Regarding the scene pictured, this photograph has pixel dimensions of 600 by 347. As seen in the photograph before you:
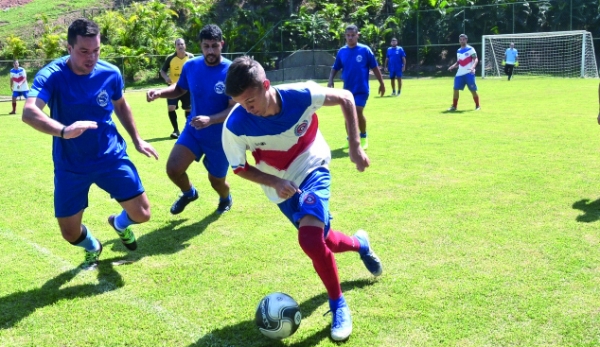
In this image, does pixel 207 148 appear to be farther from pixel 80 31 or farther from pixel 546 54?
pixel 546 54

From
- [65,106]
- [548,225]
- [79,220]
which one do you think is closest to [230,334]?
[79,220]

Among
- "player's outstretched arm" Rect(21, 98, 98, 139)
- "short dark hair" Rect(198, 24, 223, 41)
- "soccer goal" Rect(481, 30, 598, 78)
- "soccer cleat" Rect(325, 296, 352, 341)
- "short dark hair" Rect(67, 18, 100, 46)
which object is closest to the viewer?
"soccer cleat" Rect(325, 296, 352, 341)

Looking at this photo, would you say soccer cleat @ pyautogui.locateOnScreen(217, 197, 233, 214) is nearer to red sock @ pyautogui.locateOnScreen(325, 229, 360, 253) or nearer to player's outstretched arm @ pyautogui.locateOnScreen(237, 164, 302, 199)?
red sock @ pyautogui.locateOnScreen(325, 229, 360, 253)

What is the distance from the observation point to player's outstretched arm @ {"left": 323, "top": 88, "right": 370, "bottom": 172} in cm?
415

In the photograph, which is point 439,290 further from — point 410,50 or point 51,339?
point 410,50

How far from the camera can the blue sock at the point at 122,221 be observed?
215 inches

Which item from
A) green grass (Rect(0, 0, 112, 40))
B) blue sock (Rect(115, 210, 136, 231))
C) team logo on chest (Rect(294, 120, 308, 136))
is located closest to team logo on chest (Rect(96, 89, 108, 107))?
blue sock (Rect(115, 210, 136, 231))

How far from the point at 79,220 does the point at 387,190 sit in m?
4.02

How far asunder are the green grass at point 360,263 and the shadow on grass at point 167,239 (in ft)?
0.10

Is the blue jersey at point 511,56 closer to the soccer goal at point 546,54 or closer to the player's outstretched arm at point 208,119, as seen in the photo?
the soccer goal at point 546,54

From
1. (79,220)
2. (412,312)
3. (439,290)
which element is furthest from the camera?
(79,220)

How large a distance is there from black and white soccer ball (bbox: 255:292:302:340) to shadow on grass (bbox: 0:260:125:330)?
166cm

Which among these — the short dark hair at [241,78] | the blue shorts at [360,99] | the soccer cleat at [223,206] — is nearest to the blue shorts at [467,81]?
the blue shorts at [360,99]

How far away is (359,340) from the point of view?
3.87 metres
